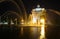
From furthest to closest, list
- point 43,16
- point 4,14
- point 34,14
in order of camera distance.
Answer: point 34,14 < point 43,16 < point 4,14

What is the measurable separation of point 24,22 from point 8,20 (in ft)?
99.5

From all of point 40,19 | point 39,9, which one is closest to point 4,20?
point 40,19

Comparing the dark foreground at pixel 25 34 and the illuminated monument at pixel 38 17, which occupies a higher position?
the illuminated monument at pixel 38 17

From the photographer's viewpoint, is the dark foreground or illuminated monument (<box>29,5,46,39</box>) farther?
illuminated monument (<box>29,5,46,39</box>)

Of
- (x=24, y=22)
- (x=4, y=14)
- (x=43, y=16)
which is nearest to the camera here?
(x=24, y=22)

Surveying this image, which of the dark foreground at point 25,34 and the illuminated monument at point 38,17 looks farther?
the illuminated monument at point 38,17

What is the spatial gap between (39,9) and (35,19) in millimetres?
15959

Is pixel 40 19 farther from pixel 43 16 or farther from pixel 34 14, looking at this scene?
pixel 34 14

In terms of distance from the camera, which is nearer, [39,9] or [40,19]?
[40,19]

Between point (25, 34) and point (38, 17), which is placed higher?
point (38, 17)

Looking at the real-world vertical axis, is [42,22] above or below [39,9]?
below

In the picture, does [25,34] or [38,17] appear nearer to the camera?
[25,34]

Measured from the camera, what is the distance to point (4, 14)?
9219 cm

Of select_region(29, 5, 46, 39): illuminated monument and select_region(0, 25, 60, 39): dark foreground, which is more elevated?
select_region(29, 5, 46, 39): illuminated monument
